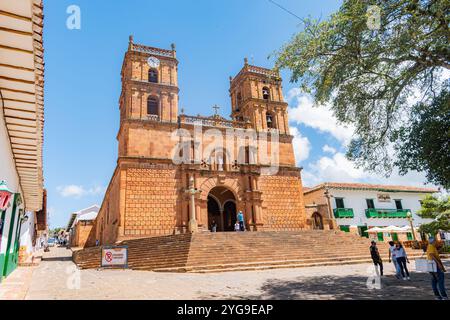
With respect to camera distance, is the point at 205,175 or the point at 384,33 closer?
the point at 384,33

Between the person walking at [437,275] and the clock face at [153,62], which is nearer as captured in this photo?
the person walking at [437,275]

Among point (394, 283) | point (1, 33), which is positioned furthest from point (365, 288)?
point (1, 33)

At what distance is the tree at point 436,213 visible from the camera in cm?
2083

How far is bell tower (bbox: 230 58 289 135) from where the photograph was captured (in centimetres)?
2648

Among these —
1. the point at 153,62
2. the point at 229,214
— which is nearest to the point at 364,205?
the point at 229,214

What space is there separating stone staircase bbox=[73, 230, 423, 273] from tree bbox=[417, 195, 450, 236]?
537cm

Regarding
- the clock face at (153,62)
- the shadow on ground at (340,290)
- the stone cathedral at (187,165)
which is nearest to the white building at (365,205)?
the stone cathedral at (187,165)

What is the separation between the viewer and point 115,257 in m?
12.7

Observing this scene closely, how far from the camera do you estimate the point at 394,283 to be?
8.37 meters

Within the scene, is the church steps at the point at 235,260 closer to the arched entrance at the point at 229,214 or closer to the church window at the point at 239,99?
the arched entrance at the point at 229,214

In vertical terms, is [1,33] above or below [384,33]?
below

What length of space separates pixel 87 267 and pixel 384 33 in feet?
50.2

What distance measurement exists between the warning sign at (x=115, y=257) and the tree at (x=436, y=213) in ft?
67.0
